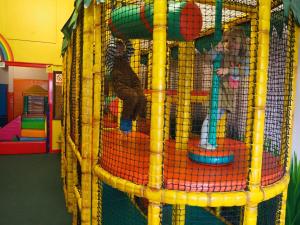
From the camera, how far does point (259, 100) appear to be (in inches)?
46.4

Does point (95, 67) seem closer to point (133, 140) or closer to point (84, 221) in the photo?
point (133, 140)

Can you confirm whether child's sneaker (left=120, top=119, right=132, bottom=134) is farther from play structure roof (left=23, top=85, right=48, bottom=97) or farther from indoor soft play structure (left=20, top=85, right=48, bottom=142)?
play structure roof (left=23, top=85, right=48, bottom=97)

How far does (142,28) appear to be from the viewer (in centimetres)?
134

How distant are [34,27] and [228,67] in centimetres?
629

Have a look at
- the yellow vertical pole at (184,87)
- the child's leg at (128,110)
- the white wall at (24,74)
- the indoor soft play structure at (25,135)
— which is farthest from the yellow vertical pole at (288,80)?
the white wall at (24,74)

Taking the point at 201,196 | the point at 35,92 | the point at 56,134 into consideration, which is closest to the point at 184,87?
the point at 201,196

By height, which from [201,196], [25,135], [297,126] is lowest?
[25,135]

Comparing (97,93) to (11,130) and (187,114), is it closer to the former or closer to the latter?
(187,114)

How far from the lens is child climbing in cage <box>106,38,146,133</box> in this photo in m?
1.68

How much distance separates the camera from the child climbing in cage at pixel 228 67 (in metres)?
1.40

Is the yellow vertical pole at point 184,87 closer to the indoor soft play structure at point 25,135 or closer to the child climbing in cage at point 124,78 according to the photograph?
the child climbing in cage at point 124,78

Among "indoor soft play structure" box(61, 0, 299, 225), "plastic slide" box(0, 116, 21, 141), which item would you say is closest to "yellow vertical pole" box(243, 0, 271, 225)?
"indoor soft play structure" box(61, 0, 299, 225)

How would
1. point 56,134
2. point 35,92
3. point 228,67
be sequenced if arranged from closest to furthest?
point 228,67 → point 56,134 → point 35,92

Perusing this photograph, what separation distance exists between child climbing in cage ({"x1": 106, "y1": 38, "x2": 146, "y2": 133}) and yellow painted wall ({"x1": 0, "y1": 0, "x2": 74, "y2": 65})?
5.56 meters
